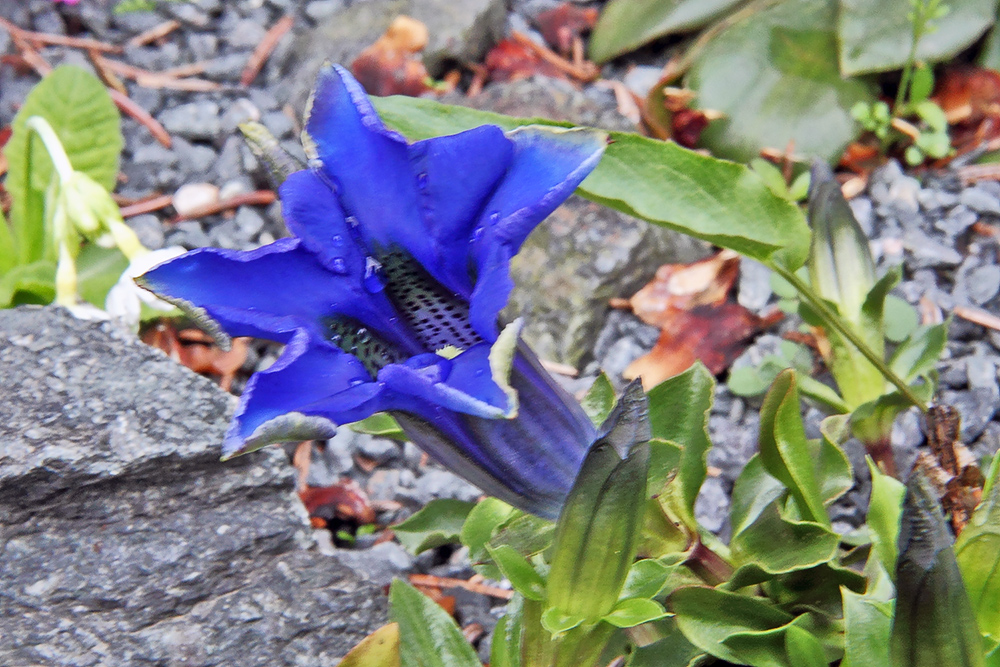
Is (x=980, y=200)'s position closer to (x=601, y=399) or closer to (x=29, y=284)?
(x=601, y=399)

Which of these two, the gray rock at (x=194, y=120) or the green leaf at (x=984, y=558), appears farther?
the gray rock at (x=194, y=120)

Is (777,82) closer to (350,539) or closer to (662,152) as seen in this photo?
(662,152)

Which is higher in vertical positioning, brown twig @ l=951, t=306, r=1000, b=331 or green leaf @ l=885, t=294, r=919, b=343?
green leaf @ l=885, t=294, r=919, b=343

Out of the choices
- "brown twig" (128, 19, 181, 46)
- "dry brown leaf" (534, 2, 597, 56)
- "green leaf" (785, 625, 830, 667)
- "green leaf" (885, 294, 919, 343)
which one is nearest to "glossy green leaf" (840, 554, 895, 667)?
"green leaf" (785, 625, 830, 667)

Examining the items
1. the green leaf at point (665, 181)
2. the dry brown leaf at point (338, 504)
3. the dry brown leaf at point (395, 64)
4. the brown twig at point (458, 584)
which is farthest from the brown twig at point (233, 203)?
the green leaf at point (665, 181)

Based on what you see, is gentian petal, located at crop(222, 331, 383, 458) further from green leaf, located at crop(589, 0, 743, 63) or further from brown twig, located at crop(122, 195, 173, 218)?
green leaf, located at crop(589, 0, 743, 63)

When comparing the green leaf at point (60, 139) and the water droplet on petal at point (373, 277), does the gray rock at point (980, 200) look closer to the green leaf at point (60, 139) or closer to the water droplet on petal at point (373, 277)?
the water droplet on petal at point (373, 277)
